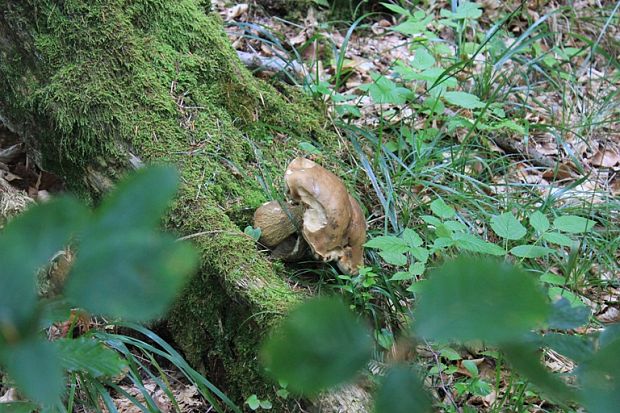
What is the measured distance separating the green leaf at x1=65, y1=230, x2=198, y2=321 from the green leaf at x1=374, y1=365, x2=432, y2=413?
0.60ft

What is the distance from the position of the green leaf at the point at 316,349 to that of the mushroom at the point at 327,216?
2.10 metres

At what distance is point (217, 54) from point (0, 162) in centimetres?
151

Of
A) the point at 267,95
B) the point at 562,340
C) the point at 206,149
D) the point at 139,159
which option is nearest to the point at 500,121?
the point at 267,95

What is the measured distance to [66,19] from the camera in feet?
9.25

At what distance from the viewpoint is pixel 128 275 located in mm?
419

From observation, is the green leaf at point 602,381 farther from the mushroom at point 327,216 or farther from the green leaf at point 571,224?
the green leaf at point 571,224

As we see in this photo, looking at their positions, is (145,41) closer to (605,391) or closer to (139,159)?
(139,159)

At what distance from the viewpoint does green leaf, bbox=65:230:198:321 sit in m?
0.41

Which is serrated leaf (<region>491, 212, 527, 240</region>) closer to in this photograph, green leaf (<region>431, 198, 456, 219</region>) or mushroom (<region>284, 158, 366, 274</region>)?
green leaf (<region>431, 198, 456, 219</region>)

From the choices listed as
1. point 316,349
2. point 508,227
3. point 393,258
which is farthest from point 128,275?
point 508,227

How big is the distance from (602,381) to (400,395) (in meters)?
0.18

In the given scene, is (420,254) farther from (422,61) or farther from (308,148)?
(422,61)

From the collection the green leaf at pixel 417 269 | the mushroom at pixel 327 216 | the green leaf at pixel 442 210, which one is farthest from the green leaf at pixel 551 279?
the mushroom at pixel 327 216

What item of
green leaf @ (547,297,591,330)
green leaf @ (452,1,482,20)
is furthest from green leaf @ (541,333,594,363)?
green leaf @ (452,1,482,20)
